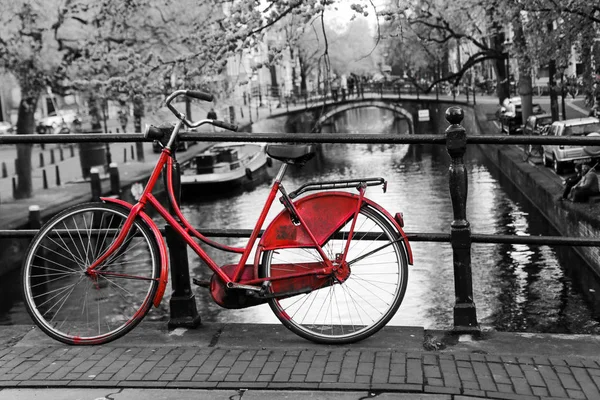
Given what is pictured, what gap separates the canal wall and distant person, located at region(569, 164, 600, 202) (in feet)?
0.74

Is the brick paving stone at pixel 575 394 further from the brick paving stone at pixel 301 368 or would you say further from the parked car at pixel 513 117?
the parked car at pixel 513 117

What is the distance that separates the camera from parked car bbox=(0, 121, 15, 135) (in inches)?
1852

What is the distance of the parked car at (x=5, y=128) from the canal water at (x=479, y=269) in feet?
54.1

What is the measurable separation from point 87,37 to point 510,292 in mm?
13150

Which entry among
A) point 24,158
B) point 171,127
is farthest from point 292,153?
point 24,158

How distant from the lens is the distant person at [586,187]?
58.9ft

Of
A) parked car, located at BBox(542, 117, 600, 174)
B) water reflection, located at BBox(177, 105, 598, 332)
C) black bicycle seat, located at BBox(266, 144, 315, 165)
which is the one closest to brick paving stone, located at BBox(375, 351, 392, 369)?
black bicycle seat, located at BBox(266, 144, 315, 165)

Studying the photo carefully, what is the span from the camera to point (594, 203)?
1800 cm

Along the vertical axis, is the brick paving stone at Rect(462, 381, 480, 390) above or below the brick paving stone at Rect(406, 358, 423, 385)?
below

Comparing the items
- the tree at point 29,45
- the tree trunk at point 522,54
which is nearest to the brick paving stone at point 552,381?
the tree trunk at point 522,54

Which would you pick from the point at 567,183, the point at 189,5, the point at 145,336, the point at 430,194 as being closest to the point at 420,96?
the point at 430,194

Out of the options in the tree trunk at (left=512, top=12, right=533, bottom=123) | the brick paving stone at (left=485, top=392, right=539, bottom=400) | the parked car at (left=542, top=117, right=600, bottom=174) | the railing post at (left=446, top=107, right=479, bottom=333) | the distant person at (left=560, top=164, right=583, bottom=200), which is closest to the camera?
the brick paving stone at (left=485, top=392, right=539, bottom=400)

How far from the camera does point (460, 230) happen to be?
183 inches

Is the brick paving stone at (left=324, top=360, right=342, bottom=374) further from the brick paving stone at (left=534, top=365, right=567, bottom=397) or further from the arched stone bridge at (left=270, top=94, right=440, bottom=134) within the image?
the arched stone bridge at (left=270, top=94, right=440, bottom=134)
